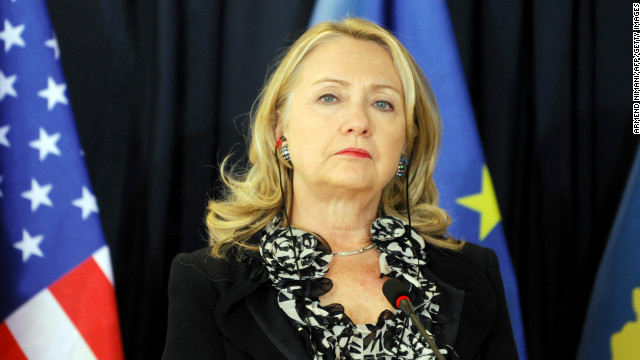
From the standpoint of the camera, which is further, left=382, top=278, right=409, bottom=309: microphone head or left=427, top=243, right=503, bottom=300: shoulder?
left=427, top=243, right=503, bottom=300: shoulder

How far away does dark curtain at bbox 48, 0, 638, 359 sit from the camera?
2.14 metres

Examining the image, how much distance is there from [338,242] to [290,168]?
273mm

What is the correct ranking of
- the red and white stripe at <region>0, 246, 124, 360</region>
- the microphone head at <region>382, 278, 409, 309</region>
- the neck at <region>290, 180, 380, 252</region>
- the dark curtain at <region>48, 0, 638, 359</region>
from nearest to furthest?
the microphone head at <region>382, 278, 409, 309</region> → the neck at <region>290, 180, 380, 252</region> → the red and white stripe at <region>0, 246, 124, 360</region> → the dark curtain at <region>48, 0, 638, 359</region>

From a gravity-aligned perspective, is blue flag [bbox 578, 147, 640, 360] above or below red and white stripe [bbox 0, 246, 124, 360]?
below

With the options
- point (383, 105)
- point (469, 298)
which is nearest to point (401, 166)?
point (383, 105)

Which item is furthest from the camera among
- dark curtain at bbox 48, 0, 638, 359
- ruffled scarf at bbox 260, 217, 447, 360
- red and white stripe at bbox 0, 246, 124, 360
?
dark curtain at bbox 48, 0, 638, 359

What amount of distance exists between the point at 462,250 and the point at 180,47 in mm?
1175

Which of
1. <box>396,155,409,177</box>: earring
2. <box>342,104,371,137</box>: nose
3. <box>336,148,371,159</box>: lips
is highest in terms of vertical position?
<box>342,104,371,137</box>: nose

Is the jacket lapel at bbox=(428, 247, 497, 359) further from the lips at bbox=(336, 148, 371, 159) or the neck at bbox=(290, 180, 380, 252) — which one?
the lips at bbox=(336, 148, 371, 159)

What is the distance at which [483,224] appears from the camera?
2.30m

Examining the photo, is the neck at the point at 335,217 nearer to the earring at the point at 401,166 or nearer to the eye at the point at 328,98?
the earring at the point at 401,166

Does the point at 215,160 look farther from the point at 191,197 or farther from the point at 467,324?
the point at 467,324

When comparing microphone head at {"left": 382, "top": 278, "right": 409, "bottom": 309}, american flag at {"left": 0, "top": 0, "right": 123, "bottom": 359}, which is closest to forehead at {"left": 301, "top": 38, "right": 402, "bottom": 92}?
microphone head at {"left": 382, "top": 278, "right": 409, "bottom": 309}

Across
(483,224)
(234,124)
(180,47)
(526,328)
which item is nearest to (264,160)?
(234,124)
